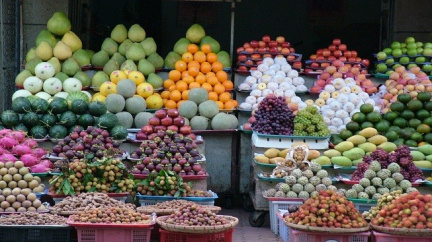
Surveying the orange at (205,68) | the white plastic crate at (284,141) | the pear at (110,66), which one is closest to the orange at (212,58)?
the orange at (205,68)

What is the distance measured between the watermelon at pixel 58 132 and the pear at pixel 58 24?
210cm

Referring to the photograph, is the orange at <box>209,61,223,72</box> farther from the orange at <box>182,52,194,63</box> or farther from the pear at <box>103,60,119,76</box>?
the pear at <box>103,60,119,76</box>

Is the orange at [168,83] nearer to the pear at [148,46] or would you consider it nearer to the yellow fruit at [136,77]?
the yellow fruit at [136,77]

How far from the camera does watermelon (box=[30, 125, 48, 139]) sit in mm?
10336

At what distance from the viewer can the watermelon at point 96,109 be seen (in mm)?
10594

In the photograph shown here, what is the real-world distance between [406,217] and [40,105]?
493 centimetres

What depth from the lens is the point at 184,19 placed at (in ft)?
44.5

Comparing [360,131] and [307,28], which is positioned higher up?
[307,28]

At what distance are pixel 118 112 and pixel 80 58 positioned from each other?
132 cm

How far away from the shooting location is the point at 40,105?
10.5 meters

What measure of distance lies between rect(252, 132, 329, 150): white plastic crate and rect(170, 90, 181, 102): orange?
1.60 meters

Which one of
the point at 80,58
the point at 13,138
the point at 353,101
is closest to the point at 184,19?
the point at 80,58

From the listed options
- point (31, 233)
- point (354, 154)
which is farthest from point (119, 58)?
point (31, 233)

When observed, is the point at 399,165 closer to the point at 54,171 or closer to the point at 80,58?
the point at 54,171
